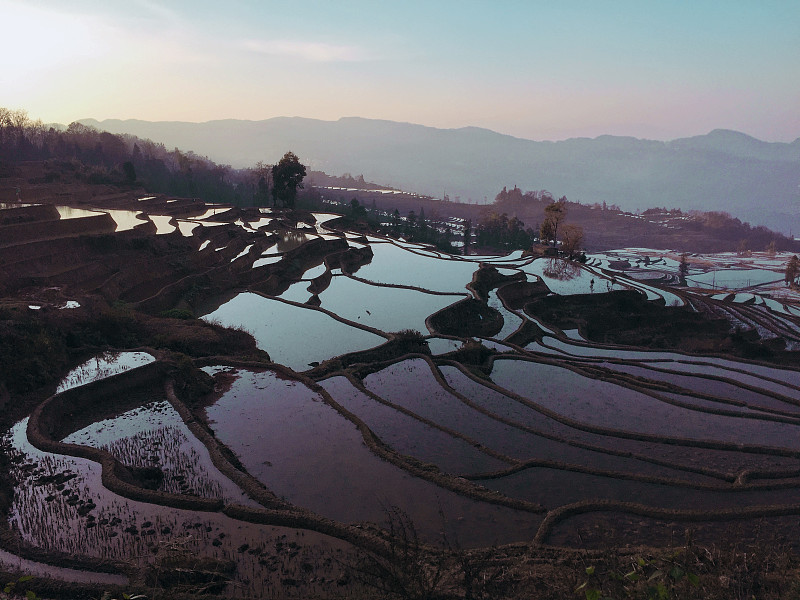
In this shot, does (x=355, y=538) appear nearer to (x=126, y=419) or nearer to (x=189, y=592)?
(x=189, y=592)

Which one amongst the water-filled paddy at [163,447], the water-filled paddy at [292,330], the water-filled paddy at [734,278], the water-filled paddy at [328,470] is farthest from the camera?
the water-filled paddy at [734,278]

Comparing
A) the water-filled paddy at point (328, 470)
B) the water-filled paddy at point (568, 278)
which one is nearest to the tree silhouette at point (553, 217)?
the water-filled paddy at point (568, 278)

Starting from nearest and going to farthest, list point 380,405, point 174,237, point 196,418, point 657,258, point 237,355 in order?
point 196,418, point 380,405, point 237,355, point 174,237, point 657,258

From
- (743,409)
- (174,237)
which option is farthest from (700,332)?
(174,237)

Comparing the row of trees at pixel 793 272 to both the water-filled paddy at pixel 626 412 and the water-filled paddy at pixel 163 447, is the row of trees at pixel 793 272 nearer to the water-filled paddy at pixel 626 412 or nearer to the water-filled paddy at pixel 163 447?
the water-filled paddy at pixel 626 412

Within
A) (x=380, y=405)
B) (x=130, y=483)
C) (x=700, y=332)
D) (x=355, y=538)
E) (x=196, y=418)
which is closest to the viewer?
(x=355, y=538)

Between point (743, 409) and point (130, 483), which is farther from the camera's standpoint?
point (743, 409)

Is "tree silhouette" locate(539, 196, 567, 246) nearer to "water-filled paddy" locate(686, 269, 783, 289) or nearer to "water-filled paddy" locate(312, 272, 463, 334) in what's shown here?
"water-filled paddy" locate(686, 269, 783, 289)

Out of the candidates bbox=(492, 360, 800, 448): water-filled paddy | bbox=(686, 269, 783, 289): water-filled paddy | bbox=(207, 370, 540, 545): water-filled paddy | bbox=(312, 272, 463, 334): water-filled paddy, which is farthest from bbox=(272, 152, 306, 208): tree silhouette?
bbox=(686, 269, 783, 289): water-filled paddy

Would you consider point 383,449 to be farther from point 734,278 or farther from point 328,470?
point 734,278
